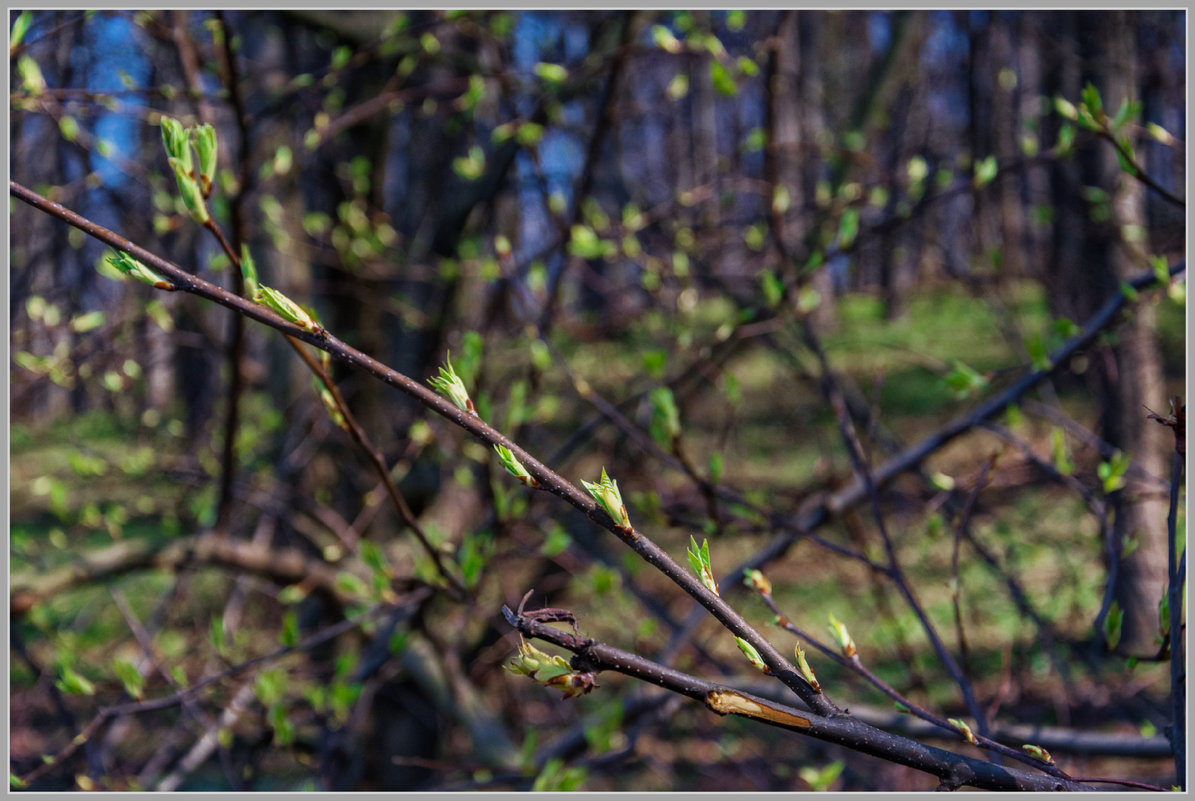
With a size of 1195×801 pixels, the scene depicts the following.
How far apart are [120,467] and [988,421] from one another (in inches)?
115

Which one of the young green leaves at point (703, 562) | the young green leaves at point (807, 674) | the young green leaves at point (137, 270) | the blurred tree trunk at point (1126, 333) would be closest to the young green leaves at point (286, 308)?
the young green leaves at point (137, 270)

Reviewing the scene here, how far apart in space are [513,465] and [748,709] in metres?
0.35

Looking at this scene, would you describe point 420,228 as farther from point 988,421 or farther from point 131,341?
point 988,421

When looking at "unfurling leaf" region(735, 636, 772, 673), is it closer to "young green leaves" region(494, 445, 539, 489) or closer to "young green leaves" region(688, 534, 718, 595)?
"young green leaves" region(688, 534, 718, 595)

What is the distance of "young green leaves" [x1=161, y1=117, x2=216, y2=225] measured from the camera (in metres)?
1.14

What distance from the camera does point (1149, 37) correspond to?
6.64 m

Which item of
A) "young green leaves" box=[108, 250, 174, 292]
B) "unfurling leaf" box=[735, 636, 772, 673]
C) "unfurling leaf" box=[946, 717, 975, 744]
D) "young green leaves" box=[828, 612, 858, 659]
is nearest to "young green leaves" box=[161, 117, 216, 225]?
"young green leaves" box=[108, 250, 174, 292]

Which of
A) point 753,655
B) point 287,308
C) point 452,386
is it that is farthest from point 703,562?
point 287,308

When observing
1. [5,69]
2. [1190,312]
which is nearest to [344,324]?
[5,69]

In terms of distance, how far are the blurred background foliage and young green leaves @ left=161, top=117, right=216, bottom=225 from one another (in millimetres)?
769

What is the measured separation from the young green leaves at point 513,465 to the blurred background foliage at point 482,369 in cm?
90

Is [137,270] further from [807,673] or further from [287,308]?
[807,673]

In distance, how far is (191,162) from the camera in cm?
119

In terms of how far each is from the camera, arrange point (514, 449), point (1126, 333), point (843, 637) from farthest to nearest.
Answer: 1. point (1126, 333)
2. point (843, 637)
3. point (514, 449)
